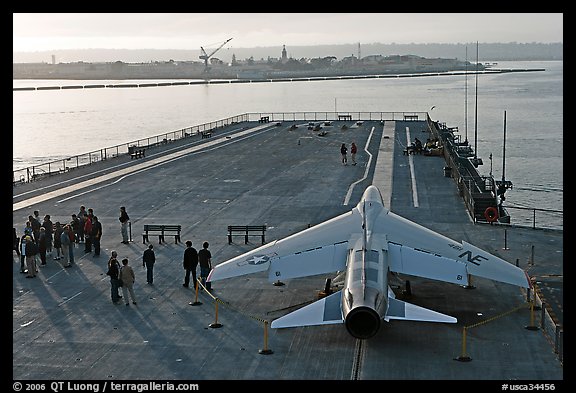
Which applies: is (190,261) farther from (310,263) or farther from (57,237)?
(57,237)

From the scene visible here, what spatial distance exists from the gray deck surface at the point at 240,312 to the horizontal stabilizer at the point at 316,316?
4.44ft

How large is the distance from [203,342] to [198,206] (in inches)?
875

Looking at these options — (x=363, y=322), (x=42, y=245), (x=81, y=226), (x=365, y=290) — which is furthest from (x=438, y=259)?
(x=81, y=226)

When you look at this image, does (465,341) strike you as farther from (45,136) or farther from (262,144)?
(45,136)

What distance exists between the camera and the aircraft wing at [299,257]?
74.9 feet

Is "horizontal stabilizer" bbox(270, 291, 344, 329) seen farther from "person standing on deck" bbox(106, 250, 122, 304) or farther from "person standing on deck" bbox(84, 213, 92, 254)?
"person standing on deck" bbox(84, 213, 92, 254)

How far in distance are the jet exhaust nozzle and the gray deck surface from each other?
1199mm

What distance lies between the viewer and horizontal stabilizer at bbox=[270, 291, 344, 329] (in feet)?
60.0

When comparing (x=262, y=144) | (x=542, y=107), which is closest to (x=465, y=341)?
(x=262, y=144)

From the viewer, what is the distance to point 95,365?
1927 cm

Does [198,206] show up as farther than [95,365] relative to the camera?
Yes

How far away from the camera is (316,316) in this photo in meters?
18.5

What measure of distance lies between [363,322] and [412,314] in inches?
57.9

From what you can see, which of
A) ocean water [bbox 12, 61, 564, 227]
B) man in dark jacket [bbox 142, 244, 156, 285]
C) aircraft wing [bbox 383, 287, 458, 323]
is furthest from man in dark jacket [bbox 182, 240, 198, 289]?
ocean water [bbox 12, 61, 564, 227]
